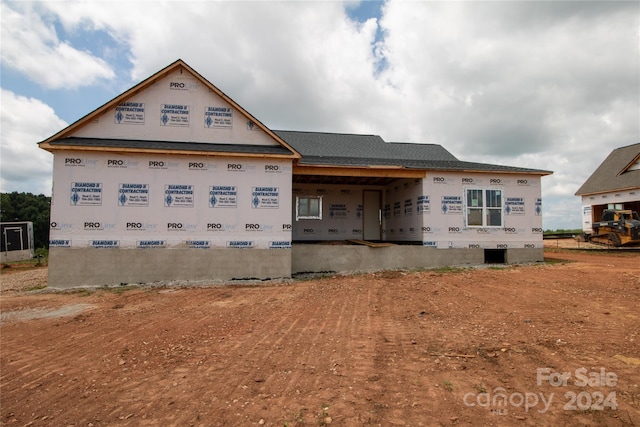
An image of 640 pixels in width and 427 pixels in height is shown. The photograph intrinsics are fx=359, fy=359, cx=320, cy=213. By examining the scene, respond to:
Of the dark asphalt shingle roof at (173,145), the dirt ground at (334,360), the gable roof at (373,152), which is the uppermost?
the gable roof at (373,152)

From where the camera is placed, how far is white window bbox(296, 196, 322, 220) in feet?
59.1

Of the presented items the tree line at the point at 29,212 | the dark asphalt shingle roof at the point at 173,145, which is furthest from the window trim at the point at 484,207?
the tree line at the point at 29,212

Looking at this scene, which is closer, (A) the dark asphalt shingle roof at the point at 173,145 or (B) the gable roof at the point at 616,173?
(A) the dark asphalt shingle roof at the point at 173,145

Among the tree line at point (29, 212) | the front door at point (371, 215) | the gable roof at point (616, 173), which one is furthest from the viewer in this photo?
the tree line at point (29, 212)

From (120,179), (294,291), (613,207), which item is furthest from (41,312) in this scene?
(613,207)

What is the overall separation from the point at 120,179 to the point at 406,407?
40.9 feet

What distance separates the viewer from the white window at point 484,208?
1561 cm

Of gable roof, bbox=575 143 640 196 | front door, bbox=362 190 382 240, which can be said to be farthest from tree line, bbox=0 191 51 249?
gable roof, bbox=575 143 640 196

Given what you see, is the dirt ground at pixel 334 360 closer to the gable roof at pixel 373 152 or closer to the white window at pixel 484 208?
the white window at pixel 484 208

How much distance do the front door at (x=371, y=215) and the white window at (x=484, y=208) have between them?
5.26 m

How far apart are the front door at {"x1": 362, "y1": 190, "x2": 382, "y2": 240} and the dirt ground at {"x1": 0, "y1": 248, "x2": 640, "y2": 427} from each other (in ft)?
32.5

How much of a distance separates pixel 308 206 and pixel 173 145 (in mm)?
7279

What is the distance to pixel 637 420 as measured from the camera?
3.38 m

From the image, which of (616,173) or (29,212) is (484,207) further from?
(29,212)
